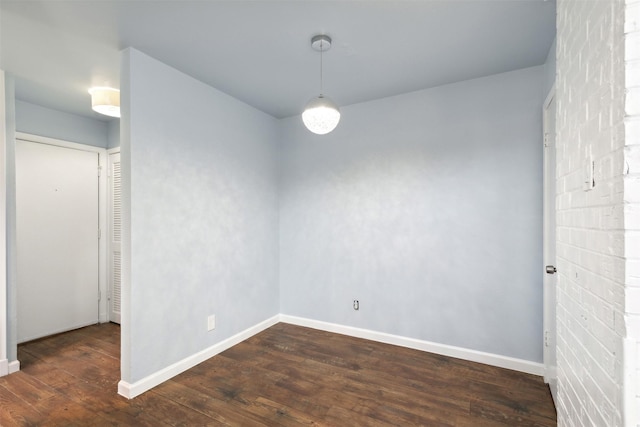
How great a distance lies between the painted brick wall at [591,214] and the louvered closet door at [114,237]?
14.5 ft

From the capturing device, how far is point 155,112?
240 centimetres

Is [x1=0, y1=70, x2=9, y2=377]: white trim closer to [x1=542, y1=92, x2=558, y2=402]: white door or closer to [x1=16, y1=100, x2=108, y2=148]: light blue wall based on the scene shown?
[x1=16, y1=100, x2=108, y2=148]: light blue wall

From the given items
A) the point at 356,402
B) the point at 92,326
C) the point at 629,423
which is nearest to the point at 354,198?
the point at 356,402

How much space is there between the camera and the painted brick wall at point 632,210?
2.65 feet

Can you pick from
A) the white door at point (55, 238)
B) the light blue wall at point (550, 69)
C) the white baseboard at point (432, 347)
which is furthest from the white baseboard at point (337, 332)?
the light blue wall at point (550, 69)

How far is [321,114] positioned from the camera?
6.80 feet

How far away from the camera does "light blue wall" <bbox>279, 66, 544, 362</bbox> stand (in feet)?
8.41

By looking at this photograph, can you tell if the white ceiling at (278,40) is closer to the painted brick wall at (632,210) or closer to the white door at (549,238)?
the white door at (549,238)

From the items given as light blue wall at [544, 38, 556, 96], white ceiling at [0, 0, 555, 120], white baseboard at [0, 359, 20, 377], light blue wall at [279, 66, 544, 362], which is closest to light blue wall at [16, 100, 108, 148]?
white ceiling at [0, 0, 555, 120]

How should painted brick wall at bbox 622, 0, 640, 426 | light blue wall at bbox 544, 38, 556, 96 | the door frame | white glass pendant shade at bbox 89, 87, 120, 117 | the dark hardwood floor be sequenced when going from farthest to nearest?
the door frame
white glass pendant shade at bbox 89, 87, 120, 117
light blue wall at bbox 544, 38, 556, 96
the dark hardwood floor
painted brick wall at bbox 622, 0, 640, 426

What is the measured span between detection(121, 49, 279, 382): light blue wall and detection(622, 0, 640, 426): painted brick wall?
2.58m

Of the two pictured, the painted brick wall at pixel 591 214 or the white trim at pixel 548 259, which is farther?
the white trim at pixel 548 259

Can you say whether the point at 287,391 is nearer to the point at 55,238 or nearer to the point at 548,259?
the point at 548,259

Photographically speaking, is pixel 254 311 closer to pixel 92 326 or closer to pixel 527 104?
pixel 92 326
